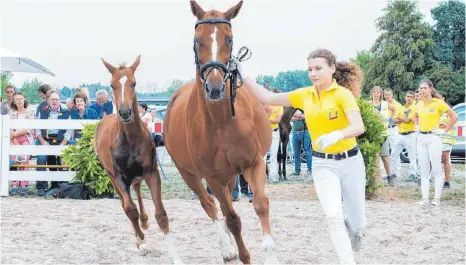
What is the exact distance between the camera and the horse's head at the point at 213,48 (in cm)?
469

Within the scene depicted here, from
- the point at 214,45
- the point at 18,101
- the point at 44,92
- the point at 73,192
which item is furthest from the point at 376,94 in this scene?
the point at 214,45

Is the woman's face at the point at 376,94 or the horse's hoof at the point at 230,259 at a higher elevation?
the woman's face at the point at 376,94

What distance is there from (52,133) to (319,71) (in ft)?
28.6

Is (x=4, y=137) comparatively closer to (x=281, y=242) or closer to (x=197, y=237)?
(x=197, y=237)

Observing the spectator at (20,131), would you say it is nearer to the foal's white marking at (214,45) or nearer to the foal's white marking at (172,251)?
the foal's white marking at (172,251)

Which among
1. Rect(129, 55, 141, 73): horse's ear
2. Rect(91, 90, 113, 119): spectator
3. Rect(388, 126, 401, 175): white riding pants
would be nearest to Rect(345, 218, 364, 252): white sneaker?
Rect(129, 55, 141, 73): horse's ear

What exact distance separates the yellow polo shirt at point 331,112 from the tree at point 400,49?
182 feet

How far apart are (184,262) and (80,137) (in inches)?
254

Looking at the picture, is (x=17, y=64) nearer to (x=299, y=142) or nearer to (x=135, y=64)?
(x=299, y=142)

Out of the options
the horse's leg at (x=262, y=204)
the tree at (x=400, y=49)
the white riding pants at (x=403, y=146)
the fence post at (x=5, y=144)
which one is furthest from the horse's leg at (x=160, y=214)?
the tree at (x=400, y=49)

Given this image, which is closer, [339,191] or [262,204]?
[339,191]

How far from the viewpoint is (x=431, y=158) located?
33.9 ft

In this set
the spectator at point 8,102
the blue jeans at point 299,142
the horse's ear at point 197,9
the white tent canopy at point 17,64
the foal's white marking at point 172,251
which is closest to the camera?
the horse's ear at point 197,9

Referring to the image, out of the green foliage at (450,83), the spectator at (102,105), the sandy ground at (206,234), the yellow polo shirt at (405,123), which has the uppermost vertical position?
the green foliage at (450,83)
